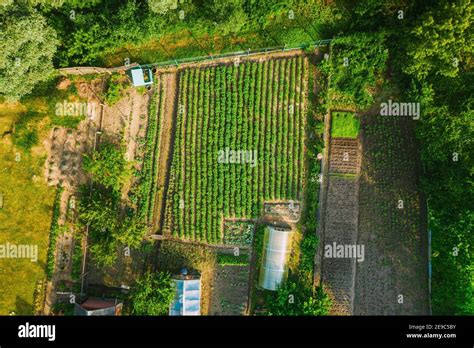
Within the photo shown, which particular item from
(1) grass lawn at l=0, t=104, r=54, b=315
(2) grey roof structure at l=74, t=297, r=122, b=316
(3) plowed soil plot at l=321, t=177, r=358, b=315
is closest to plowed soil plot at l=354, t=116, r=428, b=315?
(3) plowed soil plot at l=321, t=177, r=358, b=315

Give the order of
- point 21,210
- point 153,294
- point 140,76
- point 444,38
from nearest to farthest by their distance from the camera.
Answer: point 444,38
point 153,294
point 140,76
point 21,210

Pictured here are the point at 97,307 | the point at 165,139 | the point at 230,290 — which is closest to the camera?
the point at 97,307

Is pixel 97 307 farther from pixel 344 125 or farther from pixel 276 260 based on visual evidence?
pixel 344 125

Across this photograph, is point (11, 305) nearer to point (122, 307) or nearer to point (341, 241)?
point (122, 307)

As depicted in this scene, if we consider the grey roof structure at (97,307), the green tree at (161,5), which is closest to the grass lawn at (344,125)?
the green tree at (161,5)

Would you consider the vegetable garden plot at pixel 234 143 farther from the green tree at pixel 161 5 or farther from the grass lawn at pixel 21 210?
the grass lawn at pixel 21 210

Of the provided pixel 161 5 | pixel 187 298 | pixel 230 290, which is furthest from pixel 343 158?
pixel 161 5
